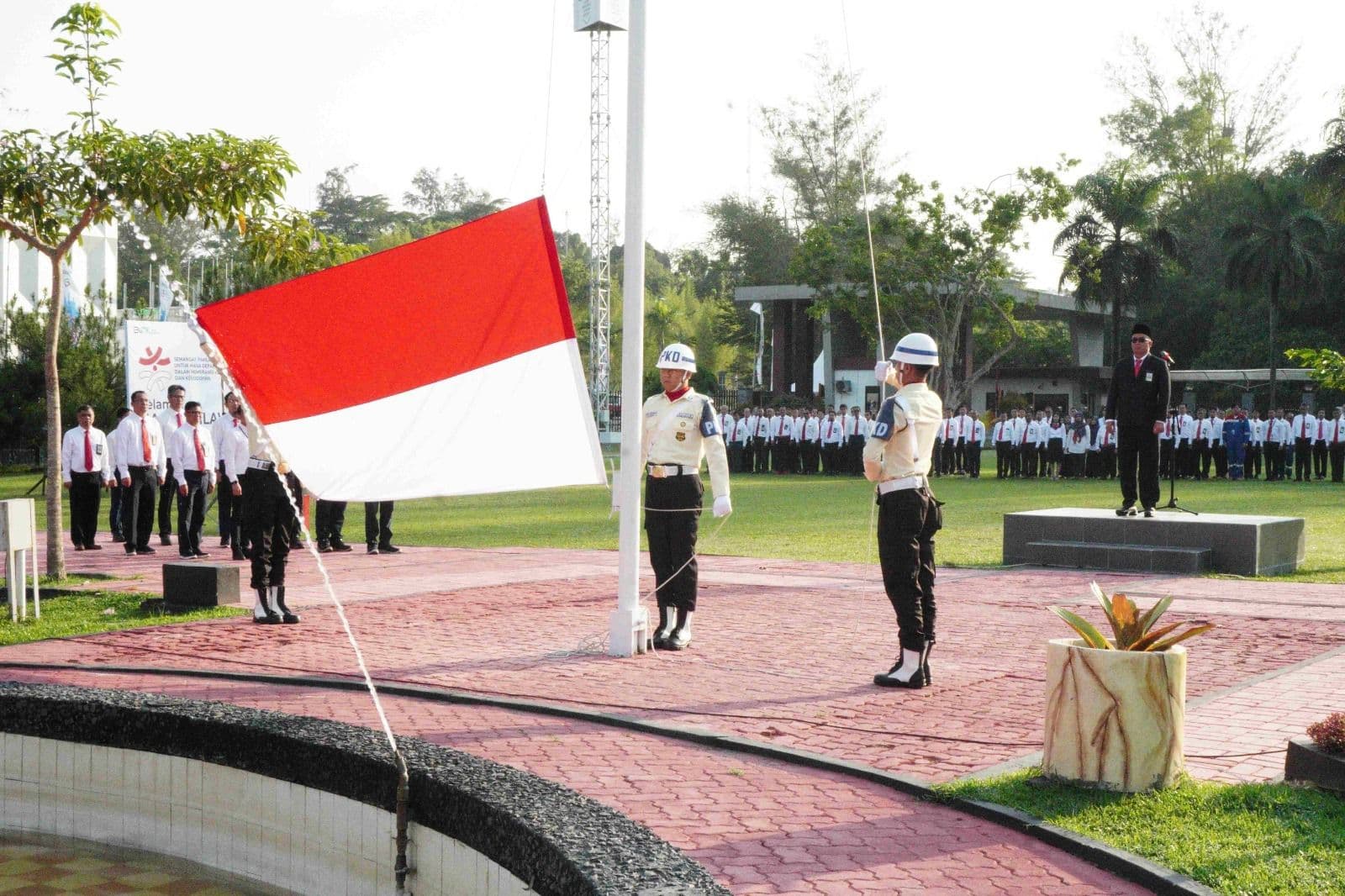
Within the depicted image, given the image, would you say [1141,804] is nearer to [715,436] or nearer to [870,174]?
[715,436]

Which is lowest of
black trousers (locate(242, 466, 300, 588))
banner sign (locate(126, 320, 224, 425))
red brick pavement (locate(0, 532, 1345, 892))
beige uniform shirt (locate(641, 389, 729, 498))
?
red brick pavement (locate(0, 532, 1345, 892))

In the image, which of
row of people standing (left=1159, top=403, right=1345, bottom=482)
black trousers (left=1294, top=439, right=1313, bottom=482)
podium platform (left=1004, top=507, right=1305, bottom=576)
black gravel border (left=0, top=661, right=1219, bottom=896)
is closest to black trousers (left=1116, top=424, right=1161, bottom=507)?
podium platform (left=1004, top=507, right=1305, bottom=576)

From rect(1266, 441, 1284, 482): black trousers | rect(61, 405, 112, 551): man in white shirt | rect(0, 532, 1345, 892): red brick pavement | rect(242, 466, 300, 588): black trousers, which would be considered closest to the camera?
rect(0, 532, 1345, 892): red brick pavement

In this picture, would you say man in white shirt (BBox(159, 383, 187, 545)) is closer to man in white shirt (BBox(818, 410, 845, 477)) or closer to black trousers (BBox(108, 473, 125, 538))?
black trousers (BBox(108, 473, 125, 538))

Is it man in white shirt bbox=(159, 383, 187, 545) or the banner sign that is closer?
man in white shirt bbox=(159, 383, 187, 545)

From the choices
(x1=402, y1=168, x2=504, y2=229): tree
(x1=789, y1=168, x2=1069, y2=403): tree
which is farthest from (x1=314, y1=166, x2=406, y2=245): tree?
(x1=789, y1=168, x2=1069, y2=403): tree

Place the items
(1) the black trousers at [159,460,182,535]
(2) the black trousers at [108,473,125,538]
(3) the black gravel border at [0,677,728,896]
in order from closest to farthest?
(3) the black gravel border at [0,677,728,896] < (1) the black trousers at [159,460,182,535] < (2) the black trousers at [108,473,125,538]

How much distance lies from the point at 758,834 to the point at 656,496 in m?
4.83

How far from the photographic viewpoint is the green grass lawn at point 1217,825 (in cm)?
472

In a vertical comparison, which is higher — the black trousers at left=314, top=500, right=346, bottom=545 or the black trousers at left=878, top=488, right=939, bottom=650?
the black trousers at left=878, top=488, right=939, bottom=650

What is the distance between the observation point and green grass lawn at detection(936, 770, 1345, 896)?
4.72 metres

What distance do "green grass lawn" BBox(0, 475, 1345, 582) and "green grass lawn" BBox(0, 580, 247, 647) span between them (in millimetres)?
6603

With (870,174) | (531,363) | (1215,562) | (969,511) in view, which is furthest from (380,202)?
(531,363)

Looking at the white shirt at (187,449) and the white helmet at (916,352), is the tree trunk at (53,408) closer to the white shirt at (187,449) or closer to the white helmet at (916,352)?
the white shirt at (187,449)
